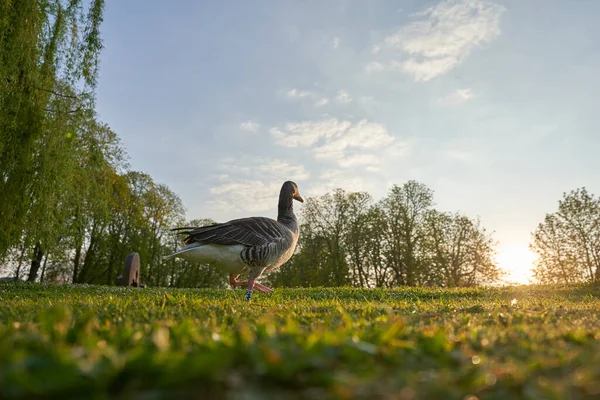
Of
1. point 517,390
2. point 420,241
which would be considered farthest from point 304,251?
point 517,390

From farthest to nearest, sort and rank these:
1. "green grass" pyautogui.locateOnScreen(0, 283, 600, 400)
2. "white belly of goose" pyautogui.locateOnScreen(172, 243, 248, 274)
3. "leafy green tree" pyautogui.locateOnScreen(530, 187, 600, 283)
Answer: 1. "leafy green tree" pyautogui.locateOnScreen(530, 187, 600, 283)
2. "white belly of goose" pyautogui.locateOnScreen(172, 243, 248, 274)
3. "green grass" pyautogui.locateOnScreen(0, 283, 600, 400)

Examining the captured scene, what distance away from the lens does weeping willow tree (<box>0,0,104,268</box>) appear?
12.2m

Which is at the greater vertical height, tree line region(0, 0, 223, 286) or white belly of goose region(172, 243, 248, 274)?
tree line region(0, 0, 223, 286)

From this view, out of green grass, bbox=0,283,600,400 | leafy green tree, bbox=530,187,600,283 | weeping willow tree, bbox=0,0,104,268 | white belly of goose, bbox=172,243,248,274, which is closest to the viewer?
green grass, bbox=0,283,600,400

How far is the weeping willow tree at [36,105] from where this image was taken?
12.2 m

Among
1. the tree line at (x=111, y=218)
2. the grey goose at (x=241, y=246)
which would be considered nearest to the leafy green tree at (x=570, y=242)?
the tree line at (x=111, y=218)

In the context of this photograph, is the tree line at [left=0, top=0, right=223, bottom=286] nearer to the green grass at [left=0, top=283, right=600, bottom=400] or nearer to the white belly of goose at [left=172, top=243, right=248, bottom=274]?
the white belly of goose at [left=172, top=243, right=248, bottom=274]

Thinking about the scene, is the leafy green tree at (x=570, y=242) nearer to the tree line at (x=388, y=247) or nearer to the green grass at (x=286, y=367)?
the tree line at (x=388, y=247)

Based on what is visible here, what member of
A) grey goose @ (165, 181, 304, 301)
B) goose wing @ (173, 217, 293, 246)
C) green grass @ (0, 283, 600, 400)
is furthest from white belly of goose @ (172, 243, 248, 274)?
green grass @ (0, 283, 600, 400)

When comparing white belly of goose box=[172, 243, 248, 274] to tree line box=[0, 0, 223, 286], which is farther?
tree line box=[0, 0, 223, 286]

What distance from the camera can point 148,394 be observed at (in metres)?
1.48

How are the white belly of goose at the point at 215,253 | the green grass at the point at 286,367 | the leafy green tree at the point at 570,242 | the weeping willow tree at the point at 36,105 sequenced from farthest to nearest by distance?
the leafy green tree at the point at 570,242 < the weeping willow tree at the point at 36,105 < the white belly of goose at the point at 215,253 < the green grass at the point at 286,367

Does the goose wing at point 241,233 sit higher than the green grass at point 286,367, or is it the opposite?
the goose wing at point 241,233

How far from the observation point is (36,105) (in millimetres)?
13203
